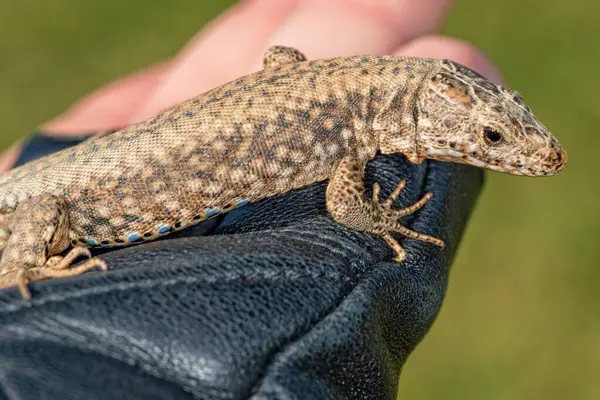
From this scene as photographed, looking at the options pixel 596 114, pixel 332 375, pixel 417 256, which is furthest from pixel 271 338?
pixel 596 114

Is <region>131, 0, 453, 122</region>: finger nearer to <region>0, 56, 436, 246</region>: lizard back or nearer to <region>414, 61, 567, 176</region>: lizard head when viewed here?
<region>0, 56, 436, 246</region>: lizard back

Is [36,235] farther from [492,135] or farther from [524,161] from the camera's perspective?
[524,161]

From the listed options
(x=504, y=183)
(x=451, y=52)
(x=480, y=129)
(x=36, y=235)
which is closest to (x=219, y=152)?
(x=36, y=235)

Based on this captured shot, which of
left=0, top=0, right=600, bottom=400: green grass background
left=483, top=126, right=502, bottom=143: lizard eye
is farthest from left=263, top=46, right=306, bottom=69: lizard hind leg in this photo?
left=0, top=0, right=600, bottom=400: green grass background

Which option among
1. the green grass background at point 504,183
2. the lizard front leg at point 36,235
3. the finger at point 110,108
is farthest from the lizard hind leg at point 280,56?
the green grass background at point 504,183

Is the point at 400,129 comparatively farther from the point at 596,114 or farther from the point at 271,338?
the point at 596,114

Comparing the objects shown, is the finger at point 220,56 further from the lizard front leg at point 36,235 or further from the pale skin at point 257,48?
the lizard front leg at point 36,235
